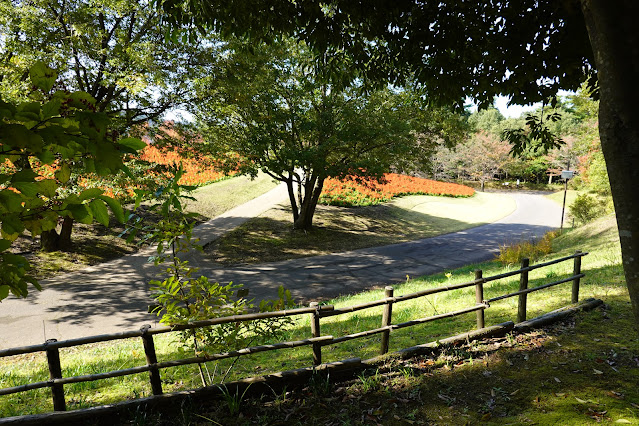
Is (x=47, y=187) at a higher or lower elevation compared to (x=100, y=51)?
lower

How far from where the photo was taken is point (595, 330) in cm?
540

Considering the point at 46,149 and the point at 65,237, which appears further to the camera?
the point at 65,237

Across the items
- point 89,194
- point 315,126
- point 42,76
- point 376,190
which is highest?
point 315,126

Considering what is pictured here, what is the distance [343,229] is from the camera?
65.2 feet

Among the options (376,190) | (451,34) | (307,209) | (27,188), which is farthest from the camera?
(376,190)

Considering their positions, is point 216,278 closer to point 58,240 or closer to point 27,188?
point 58,240

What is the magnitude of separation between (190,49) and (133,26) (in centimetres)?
229

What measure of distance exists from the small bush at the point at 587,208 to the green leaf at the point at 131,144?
23340 mm

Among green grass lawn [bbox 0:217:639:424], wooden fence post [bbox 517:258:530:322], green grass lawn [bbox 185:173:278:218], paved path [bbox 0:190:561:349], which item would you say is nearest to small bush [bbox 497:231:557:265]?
paved path [bbox 0:190:561:349]

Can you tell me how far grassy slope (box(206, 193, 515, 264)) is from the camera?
15.4 m

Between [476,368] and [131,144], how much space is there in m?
4.51

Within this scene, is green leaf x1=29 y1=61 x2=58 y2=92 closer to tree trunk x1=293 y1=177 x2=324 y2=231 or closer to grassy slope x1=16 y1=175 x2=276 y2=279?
grassy slope x1=16 y1=175 x2=276 y2=279

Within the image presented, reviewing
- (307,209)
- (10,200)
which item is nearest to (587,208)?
(307,209)

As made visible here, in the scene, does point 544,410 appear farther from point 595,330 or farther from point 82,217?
point 82,217
